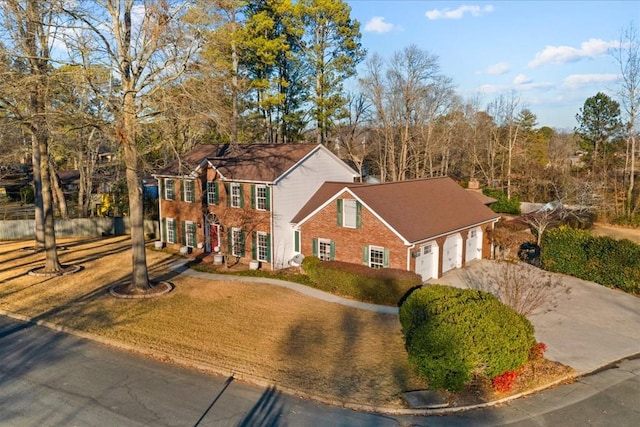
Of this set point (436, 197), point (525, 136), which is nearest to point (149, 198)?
point (436, 197)

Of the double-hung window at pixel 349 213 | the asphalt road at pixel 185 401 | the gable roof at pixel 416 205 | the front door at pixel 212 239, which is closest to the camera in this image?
the asphalt road at pixel 185 401

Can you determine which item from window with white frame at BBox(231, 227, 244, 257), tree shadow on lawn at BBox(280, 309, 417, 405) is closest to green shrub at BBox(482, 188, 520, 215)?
window with white frame at BBox(231, 227, 244, 257)

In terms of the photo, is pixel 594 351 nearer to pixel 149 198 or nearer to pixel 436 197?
pixel 436 197

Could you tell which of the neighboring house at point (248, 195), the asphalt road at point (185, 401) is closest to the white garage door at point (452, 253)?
the neighboring house at point (248, 195)

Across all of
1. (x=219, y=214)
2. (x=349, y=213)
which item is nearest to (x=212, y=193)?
(x=219, y=214)

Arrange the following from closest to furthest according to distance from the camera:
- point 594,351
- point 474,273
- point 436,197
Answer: point 594,351 → point 474,273 → point 436,197

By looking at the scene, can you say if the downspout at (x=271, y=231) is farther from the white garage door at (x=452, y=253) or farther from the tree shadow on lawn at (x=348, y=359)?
the white garage door at (x=452, y=253)
